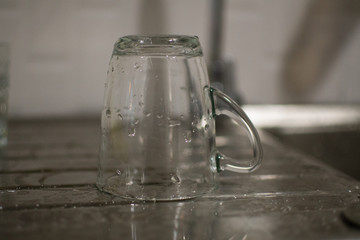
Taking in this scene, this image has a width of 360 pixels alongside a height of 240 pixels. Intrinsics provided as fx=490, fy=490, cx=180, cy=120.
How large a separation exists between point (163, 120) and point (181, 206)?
0.37ft

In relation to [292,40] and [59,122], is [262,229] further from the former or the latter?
[292,40]

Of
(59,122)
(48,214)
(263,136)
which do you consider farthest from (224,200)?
(59,122)

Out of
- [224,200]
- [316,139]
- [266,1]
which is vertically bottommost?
[316,139]

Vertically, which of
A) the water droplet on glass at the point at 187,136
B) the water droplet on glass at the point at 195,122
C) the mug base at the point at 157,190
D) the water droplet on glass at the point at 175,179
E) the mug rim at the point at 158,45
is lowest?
the mug base at the point at 157,190

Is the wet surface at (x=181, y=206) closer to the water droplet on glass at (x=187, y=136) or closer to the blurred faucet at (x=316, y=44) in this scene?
the water droplet on glass at (x=187, y=136)

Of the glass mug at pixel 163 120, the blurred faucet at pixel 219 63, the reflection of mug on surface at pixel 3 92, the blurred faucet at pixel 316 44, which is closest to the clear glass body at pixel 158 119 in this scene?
the glass mug at pixel 163 120

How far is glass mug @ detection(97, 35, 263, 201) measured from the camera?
0.56 metres

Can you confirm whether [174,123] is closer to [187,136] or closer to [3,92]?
[187,136]

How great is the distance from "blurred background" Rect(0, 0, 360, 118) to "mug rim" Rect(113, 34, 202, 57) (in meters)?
0.60

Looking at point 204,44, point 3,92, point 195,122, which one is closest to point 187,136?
point 195,122

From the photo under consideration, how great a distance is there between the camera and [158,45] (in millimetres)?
552

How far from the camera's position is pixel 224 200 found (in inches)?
20.8

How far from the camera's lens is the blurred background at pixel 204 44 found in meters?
1.19

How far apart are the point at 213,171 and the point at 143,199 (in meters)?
0.10
